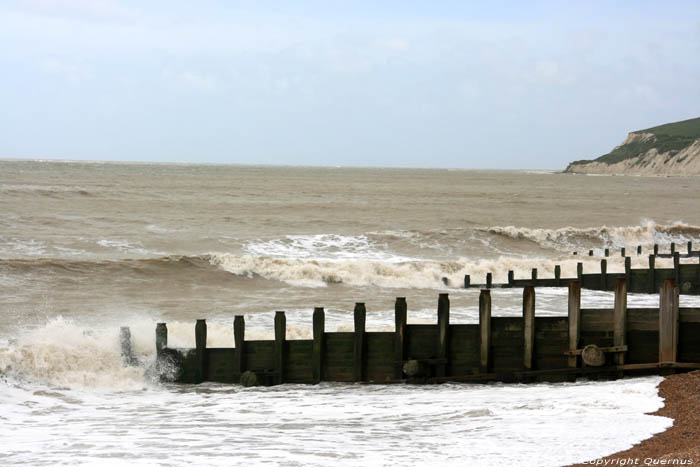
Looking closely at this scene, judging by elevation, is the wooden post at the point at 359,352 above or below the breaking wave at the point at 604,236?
below

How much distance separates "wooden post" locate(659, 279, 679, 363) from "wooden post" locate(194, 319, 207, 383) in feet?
20.8

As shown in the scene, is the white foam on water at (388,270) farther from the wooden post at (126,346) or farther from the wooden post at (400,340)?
the wooden post at (400,340)

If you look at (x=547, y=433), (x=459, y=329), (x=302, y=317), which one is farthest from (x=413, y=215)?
(x=547, y=433)

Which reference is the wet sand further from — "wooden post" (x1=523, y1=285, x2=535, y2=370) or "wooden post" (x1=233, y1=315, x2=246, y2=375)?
"wooden post" (x1=233, y1=315, x2=246, y2=375)

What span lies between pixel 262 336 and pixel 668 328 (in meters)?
6.68

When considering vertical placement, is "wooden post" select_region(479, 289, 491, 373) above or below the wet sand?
above

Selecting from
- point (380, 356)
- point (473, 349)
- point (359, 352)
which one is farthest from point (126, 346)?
point (473, 349)

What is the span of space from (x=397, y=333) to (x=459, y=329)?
0.89m

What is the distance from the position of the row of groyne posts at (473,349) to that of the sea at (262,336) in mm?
243

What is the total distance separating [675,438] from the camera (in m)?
7.50

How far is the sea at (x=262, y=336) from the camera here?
799 centimetres

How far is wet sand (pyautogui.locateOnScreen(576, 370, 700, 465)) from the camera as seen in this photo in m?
6.63

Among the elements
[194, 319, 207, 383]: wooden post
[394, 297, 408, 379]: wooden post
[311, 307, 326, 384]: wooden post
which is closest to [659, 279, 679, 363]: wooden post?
[394, 297, 408, 379]: wooden post

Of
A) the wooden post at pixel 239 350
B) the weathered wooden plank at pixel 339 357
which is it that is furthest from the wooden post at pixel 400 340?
the wooden post at pixel 239 350
